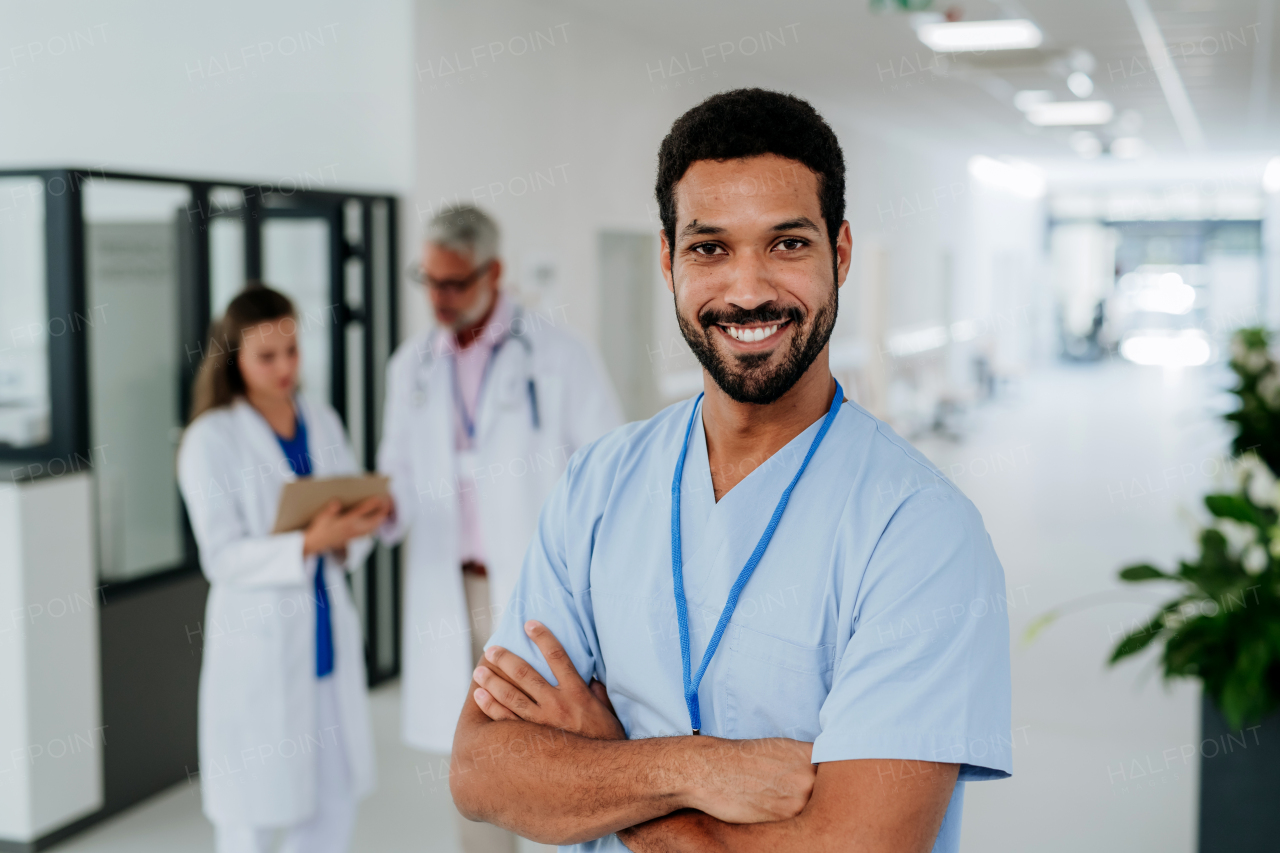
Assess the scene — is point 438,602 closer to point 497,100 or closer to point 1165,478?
point 497,100

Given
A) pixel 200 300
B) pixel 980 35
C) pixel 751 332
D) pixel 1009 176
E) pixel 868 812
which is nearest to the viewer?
pixel 868 812

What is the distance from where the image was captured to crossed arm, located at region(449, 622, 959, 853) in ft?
3.56

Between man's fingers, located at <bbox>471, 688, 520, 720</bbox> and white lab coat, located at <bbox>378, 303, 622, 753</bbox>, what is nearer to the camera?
man's fingers, located at <bbox>471, 688, 520, 720</bbox>

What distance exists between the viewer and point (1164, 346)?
21.3m

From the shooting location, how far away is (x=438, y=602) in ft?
9.47

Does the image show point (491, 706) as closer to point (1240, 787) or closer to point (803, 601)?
point (803, 601)

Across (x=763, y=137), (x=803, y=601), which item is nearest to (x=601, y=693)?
(x=803, y=601)

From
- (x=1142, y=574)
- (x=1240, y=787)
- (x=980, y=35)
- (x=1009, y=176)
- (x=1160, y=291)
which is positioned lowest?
(x=1240, y=787)

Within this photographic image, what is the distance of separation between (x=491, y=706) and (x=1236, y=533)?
2125mm

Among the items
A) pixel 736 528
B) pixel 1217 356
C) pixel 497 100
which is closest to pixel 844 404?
pixel 736 528

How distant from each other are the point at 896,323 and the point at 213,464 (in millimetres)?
9697

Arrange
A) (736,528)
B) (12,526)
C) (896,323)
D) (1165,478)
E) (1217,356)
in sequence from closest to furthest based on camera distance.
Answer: (736,528)
(12,526)
(1165,478)
(896,323)
(1217,356)

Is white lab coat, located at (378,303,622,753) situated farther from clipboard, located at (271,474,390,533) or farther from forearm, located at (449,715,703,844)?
forearm, located at (449,715,703,844)

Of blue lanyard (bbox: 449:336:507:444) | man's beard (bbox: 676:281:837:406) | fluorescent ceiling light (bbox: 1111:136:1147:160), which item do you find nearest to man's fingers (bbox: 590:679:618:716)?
man's beard (bbox: 676:281:837:406)
